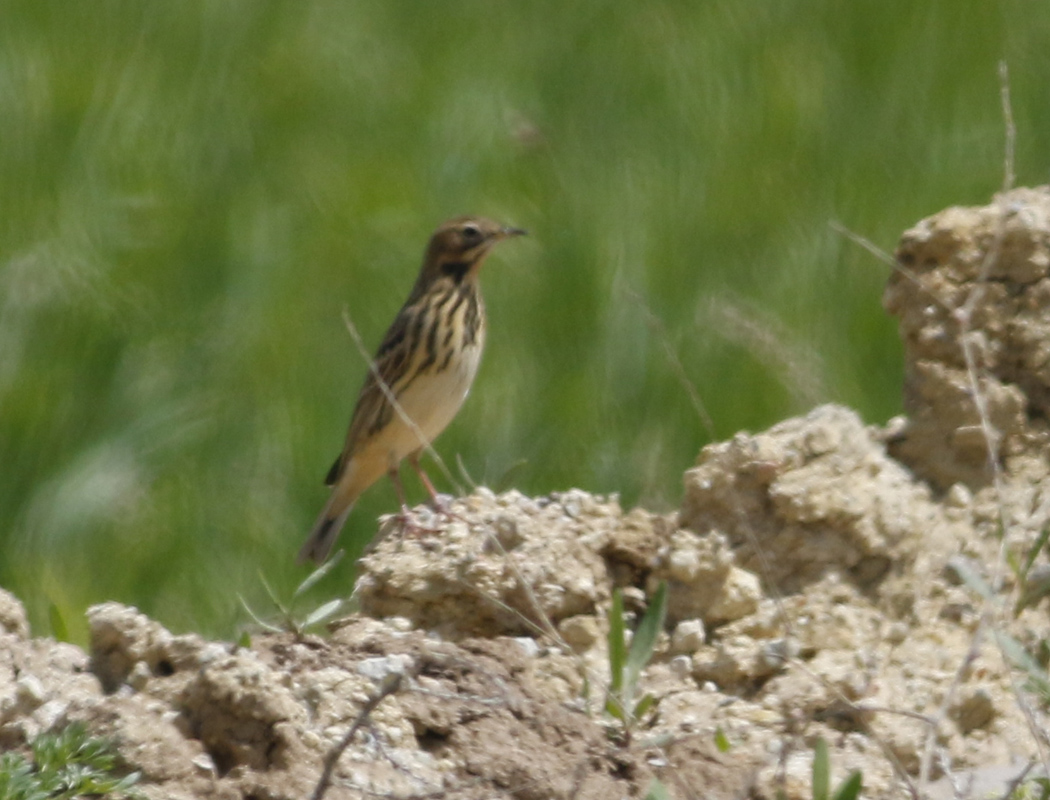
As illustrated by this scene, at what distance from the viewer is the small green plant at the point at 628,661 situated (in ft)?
12.6

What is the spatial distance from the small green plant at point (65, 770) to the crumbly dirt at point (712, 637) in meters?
0.05

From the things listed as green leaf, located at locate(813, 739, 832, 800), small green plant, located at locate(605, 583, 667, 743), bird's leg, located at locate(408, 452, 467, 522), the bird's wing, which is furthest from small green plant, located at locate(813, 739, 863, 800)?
the bird's wing

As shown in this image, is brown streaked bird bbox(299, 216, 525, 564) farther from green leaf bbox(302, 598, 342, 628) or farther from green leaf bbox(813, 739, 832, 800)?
green leaf bbox(813, 739, 832, 800)

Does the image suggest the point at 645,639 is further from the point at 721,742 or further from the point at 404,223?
the point at 404,223

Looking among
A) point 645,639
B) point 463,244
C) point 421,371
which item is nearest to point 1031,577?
point 645,639

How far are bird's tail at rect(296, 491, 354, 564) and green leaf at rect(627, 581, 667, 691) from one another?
3027 mm

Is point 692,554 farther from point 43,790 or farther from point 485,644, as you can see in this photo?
point 43,790

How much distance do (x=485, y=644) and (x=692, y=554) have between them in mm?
585

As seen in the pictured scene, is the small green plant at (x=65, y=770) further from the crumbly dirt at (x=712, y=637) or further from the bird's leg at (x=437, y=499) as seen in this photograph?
the bird's leg at (x=437, y=499)

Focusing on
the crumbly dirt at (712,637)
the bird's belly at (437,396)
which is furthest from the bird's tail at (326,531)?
the crumbly dirt at (712,637)

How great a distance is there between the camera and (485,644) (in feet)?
13.7

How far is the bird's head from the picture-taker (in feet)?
23.5

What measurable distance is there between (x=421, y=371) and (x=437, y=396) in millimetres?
97

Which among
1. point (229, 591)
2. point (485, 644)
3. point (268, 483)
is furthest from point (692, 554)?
point (268, 483)
